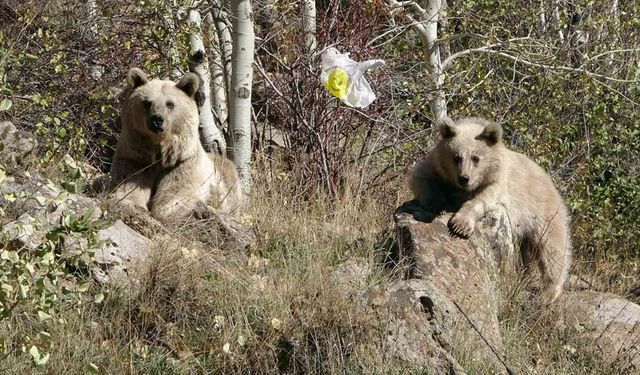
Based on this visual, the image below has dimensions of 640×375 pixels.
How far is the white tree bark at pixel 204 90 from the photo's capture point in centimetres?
1008

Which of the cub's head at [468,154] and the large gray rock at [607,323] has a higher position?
the cub's head at [468,154]

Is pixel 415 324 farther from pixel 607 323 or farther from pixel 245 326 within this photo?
pixel 607 323

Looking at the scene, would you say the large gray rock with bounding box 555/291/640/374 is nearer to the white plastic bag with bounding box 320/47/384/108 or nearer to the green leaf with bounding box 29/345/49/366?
the white plastic bag with bounding box 320/47/384/108

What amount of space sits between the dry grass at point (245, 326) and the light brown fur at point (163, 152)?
4.51 ft

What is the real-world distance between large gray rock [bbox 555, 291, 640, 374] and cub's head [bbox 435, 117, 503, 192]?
1.09 m

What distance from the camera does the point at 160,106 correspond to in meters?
8.94

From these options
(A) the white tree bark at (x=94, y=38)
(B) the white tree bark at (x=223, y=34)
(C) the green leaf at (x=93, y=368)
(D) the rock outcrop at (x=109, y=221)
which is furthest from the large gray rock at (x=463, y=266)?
(A) the white tree bark at (x=94, y=38)

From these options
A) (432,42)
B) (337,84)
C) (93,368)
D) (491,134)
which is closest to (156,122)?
(337,84)

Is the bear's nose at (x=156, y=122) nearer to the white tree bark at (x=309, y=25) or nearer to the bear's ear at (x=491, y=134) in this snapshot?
the white tree bark at (x=309, y=25)

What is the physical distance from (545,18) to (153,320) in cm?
847

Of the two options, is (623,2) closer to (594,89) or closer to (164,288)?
(594,89)

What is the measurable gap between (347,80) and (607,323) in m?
3.01

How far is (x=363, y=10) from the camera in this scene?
1077 cm

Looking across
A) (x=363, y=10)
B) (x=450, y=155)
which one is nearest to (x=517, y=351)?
(x=450, y=155)
